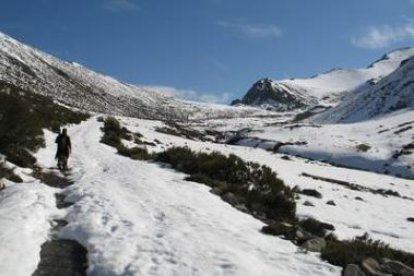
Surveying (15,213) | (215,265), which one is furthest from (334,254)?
(15,213)

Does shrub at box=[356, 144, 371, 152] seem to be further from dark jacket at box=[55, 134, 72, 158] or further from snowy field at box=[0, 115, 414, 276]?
dark jacket at box=[55, 134, 72, 158]

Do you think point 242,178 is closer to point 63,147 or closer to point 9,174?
point 63,147

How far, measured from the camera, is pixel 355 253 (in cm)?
1066

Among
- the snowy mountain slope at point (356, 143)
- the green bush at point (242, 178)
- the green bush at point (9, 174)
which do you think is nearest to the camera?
the green bush at point (9, 174)

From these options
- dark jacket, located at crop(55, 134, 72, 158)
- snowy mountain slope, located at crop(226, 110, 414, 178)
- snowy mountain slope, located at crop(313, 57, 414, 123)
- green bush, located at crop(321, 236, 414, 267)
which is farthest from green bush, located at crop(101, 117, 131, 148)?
snowy mountain slope, located at crop(313, 57, 414, 123)

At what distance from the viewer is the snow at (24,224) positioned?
9.34m

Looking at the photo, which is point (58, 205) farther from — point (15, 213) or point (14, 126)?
point (14, 126)

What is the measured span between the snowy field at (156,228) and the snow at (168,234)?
18 millimetres

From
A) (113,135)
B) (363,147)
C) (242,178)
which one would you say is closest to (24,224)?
(242,178)

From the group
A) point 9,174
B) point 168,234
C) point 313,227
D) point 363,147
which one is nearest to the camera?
point 168,234

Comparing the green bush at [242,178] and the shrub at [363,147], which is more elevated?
the shrub at [363,147]

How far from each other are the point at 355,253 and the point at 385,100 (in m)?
118

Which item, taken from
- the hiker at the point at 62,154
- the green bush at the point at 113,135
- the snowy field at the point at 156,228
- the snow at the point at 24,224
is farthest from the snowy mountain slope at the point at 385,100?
the snow at the point at 24,224

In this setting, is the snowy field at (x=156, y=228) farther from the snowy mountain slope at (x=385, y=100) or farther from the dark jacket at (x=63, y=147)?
the snowy mountain slope at (x=385, y=100)
